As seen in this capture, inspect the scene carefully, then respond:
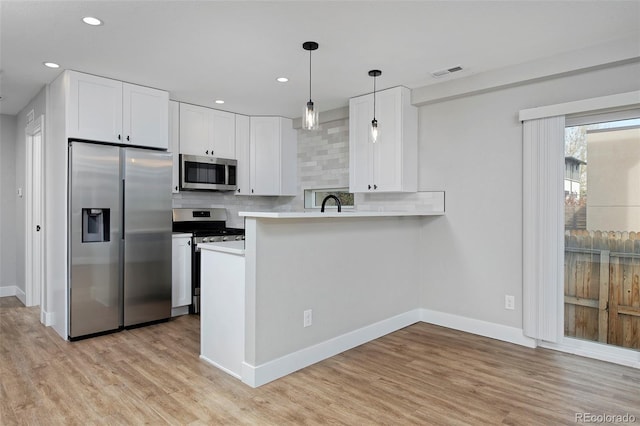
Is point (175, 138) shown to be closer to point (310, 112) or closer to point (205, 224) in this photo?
point (205, 224)

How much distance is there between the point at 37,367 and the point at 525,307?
384 cm

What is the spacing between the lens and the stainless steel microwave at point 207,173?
4.58m

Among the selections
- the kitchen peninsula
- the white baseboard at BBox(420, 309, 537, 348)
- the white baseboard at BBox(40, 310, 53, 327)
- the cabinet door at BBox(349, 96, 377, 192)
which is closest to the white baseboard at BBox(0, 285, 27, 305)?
the white baseboard at BBox(40, 310, 53, 327)

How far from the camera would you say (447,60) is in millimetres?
3246

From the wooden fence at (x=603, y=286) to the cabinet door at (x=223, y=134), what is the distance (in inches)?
149

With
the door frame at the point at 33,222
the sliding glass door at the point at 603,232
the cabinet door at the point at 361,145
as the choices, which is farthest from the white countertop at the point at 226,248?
the door frame at the point at 33,222

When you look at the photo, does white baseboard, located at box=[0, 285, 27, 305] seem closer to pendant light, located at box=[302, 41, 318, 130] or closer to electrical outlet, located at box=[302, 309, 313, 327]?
electrical outlet, located at box=[302, 309, 313, 327]

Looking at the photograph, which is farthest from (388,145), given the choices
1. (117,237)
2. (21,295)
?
(21,295)

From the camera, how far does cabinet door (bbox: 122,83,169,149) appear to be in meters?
3.77

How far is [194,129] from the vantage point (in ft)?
15.4

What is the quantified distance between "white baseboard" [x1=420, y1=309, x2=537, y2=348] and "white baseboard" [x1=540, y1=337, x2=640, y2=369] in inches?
6.6

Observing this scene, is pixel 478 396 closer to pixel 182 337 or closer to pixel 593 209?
pixel 593 209

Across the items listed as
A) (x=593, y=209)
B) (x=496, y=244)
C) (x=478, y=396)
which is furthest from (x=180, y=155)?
(x=593, y=209)

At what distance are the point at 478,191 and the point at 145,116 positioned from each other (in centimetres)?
330
